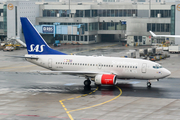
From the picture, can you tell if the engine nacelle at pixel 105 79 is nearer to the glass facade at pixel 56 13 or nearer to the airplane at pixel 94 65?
the airplane at pixel 94 65

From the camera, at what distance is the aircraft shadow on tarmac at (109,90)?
47594 mm

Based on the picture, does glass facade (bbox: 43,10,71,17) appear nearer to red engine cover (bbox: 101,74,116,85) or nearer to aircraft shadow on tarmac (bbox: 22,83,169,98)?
aircraft shadow on tarmac (bbox: 22,83,169,98)

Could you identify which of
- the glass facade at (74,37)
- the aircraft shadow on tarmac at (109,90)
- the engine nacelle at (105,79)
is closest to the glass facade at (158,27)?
the glass facade at (74,37)

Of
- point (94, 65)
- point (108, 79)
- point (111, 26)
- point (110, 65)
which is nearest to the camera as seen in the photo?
point (108, 79)

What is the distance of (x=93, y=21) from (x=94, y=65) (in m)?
76.6

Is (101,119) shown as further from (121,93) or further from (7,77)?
(7,77)

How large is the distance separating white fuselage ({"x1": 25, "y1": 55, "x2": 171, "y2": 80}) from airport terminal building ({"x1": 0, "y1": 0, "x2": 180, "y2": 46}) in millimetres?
62663

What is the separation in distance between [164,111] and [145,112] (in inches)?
87.6

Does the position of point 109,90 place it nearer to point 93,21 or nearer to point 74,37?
point 74,37

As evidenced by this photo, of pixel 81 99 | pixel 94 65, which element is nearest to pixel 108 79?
pixel 94 65

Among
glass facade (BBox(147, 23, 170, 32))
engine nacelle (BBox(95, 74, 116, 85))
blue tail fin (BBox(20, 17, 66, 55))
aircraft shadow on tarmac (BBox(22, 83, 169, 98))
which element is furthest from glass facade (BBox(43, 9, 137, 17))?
engine nacelle (BBox(95, 74, 116, 85))

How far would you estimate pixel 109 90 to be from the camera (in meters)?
50.3

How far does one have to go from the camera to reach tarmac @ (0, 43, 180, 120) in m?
37.2

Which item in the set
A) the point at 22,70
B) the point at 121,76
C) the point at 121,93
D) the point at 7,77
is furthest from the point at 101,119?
the point at 22,70
